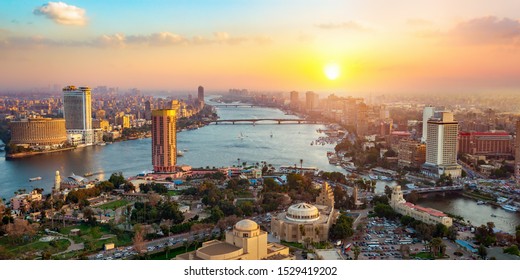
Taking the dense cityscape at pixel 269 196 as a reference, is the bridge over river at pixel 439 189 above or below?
below

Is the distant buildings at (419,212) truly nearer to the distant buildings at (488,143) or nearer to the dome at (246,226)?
the dome at (246,226)

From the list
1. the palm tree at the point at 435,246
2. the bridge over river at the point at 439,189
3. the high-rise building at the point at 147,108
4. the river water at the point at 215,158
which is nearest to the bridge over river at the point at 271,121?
the river water at the point at 215,158

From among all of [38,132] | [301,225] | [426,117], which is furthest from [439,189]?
[38,132]

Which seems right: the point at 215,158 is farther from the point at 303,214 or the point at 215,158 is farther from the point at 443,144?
the point at 303,214

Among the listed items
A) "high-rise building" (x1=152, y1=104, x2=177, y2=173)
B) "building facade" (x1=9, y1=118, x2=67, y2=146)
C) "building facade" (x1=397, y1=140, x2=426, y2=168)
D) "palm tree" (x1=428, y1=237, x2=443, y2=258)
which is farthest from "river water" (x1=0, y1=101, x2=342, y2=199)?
"palm tree" (x1=428, y1=237, x2=443, y2=258)

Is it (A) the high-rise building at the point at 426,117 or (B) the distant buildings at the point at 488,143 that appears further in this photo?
(B) the distant buildings at the point at 488,143
